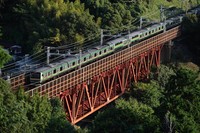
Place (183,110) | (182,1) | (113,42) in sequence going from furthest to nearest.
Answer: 1. (182,1)
2. (113,42)
3. (183,110)

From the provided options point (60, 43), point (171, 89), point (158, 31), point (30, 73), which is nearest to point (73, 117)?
point (30, 73)

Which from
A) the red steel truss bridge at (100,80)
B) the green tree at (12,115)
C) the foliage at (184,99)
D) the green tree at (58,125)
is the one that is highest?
the foliage at (184,99)

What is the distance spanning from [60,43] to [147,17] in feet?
61.8

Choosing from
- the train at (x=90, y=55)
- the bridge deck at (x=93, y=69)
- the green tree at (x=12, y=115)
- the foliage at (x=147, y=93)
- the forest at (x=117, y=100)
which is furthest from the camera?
the foliage at (x=147, y=93)

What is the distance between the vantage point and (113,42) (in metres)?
52.6

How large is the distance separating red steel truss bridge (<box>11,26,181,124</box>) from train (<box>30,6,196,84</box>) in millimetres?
1474

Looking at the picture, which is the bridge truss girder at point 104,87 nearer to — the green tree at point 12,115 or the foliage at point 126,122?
the green tree at point 12,115

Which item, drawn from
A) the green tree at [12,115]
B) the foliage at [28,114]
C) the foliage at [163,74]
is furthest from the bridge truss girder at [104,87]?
the green tree at [12,115]

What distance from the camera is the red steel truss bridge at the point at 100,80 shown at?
40219mm

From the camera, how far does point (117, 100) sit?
46875 mm

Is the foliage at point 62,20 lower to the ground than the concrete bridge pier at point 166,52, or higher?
higher

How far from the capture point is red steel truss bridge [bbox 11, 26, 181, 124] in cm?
4022

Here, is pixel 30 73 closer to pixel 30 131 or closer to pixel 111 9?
pixel 30 131

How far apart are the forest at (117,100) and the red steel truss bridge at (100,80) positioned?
1.32 metres
